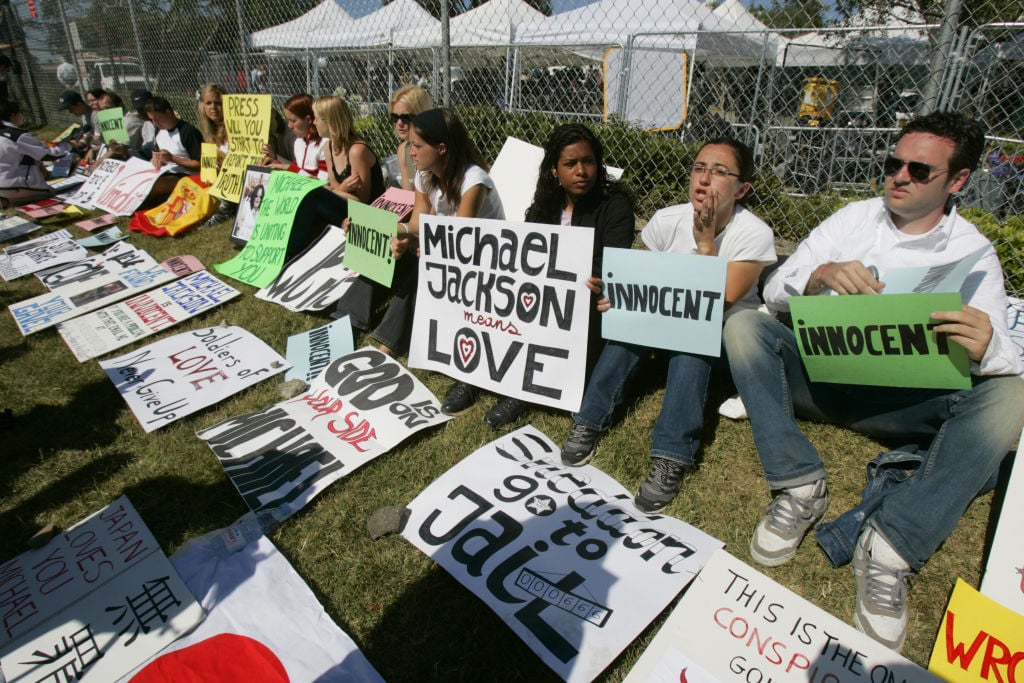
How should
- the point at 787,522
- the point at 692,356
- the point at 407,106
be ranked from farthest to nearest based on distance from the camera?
the point at 407,106, the point at 692,356, the point at 787,522

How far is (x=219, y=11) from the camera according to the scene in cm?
892

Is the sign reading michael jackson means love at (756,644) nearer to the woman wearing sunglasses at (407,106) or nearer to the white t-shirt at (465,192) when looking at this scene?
the white t-shirt at (465,192)

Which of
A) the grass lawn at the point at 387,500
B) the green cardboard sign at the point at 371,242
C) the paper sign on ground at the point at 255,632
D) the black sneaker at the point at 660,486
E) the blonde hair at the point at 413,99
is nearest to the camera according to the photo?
the paper sign on ground at the point at 255,632

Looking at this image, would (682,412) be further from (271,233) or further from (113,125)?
(113,125)

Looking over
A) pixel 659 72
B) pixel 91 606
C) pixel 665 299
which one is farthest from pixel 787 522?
pixel 659 72

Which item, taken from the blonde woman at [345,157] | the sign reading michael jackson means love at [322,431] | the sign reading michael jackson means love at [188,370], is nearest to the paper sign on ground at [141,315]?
the sign reading michael jackson means love at [188,370]

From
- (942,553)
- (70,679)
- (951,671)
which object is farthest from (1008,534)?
(70,679)

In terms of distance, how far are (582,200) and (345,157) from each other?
2751 mm

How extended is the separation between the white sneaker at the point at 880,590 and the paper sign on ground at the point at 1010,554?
9.2 inches

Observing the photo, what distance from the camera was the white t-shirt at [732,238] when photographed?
2414mm

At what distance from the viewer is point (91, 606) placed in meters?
1.95

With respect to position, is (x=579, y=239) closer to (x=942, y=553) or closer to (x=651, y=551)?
(x=651, y=551)

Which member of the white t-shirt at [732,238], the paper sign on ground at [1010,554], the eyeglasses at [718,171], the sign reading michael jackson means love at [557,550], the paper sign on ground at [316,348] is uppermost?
the eyeglasses at [718,171]

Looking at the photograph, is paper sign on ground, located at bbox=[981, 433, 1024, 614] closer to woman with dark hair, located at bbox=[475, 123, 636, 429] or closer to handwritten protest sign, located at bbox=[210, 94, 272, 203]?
woman with dark hair, located at bbox=[475, 123, 636, 429]
